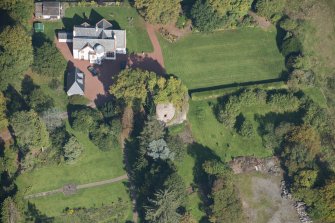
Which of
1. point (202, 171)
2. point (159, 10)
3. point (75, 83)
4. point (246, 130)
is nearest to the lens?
point (202, 171)

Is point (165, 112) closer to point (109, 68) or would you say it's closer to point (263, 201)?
point (109, 68)

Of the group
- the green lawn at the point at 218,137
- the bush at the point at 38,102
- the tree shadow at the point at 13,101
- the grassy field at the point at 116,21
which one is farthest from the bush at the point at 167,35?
the tree shadow at the point at 13,101

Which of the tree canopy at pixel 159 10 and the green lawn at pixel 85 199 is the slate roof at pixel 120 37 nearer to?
the tree canopy at pixel 159 10

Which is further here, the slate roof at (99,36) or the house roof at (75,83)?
the slate roof at (99,36)

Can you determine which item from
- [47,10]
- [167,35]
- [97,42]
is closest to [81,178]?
A: [97,42]

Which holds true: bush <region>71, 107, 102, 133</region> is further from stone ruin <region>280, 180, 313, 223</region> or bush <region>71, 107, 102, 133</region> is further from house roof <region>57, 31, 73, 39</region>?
stone ruin <region>280, 180, 313, 223</region>

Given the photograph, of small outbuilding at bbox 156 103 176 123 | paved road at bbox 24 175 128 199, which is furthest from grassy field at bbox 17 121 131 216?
small outbuilding at bbox 156 103 176 123
